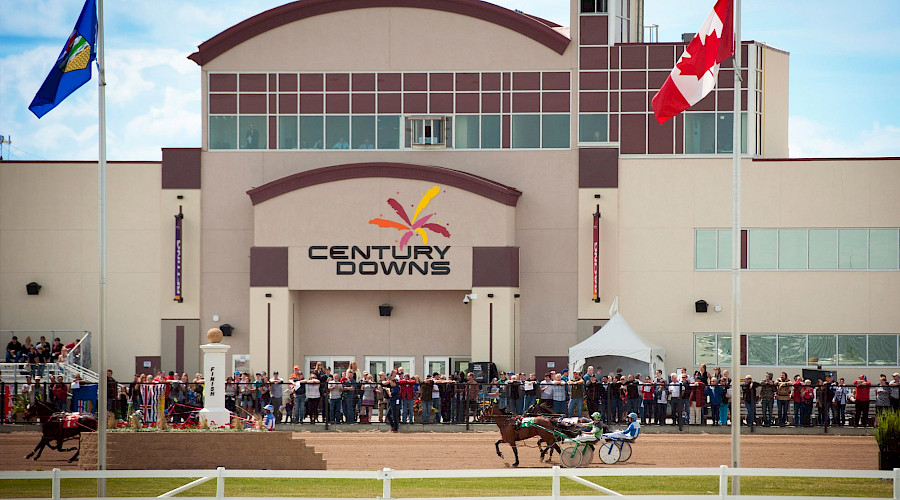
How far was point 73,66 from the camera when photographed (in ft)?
65.8

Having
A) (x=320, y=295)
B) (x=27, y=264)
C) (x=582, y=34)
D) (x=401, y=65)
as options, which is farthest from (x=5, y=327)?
(x=582, y=34)

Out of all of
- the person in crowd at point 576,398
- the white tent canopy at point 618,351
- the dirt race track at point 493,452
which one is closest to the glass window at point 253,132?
the white tent canopy at point 618,351

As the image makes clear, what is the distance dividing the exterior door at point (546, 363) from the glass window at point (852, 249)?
1033 cm

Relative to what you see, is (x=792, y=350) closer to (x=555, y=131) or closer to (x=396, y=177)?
(x=555, y=131)

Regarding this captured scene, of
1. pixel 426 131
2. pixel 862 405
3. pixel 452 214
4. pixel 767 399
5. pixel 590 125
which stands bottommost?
pixel 862 405

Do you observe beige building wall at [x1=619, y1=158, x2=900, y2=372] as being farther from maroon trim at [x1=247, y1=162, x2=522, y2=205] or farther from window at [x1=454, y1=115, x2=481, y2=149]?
window at [x1=454, y1=115, x2=481, y2=149]

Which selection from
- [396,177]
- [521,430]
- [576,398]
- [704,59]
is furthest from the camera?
[396,177]

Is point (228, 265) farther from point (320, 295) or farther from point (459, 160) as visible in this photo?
point (459, 160)

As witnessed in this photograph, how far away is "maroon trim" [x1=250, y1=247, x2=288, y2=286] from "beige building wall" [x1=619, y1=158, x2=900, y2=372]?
11973 millimetres

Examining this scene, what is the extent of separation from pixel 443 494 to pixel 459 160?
22.0 meters

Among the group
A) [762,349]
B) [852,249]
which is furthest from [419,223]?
[852,249]

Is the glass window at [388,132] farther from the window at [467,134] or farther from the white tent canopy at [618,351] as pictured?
the white tent canopy at [618,351]

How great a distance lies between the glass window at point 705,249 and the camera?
1570 inches

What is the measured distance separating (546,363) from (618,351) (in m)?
5.14
